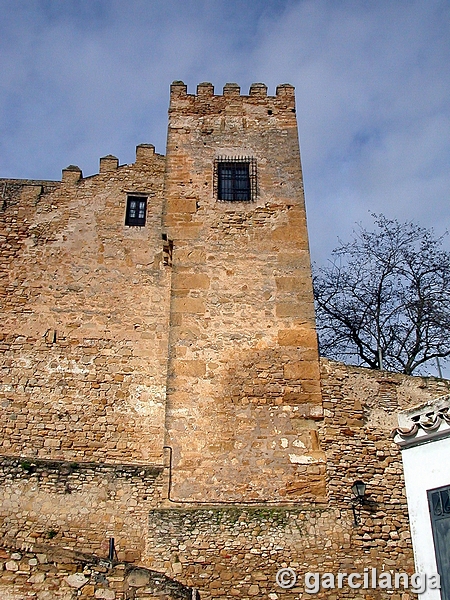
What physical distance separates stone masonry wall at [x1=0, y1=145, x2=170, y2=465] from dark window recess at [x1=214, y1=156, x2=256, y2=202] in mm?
1983

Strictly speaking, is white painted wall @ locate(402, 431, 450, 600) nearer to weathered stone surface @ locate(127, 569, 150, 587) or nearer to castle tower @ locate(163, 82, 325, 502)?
castle tower @ locate(163, 82, 325, 502)

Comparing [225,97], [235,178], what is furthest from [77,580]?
[225,97]

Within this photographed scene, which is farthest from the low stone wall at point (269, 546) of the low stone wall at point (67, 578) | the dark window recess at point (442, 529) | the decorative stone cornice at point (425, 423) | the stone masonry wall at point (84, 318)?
the dark window recess at point (442, 529)

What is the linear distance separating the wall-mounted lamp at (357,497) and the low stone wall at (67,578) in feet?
10.9

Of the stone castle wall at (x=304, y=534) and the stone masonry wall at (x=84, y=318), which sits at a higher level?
the stone masonry wall at (x=84, y=318)

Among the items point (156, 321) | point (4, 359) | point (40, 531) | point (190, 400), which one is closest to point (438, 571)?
point (190, 400)

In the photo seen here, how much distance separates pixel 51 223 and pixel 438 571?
10.6m

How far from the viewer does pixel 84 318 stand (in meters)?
12.9

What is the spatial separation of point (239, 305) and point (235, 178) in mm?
3010

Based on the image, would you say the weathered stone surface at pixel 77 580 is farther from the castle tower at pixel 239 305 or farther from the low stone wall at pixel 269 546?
the castle tower at pixel 239 305

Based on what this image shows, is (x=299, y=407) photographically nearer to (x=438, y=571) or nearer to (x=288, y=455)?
(x=288, y=455)

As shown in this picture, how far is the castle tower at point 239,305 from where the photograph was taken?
1019 centimetres

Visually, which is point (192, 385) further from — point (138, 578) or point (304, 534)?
point (138, 578)

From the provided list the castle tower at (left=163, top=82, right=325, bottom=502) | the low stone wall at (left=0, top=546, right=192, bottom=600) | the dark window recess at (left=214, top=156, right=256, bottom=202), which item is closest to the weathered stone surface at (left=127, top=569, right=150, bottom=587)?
the low stone wall at (left=0, top=546, right=192, bottom=600)
